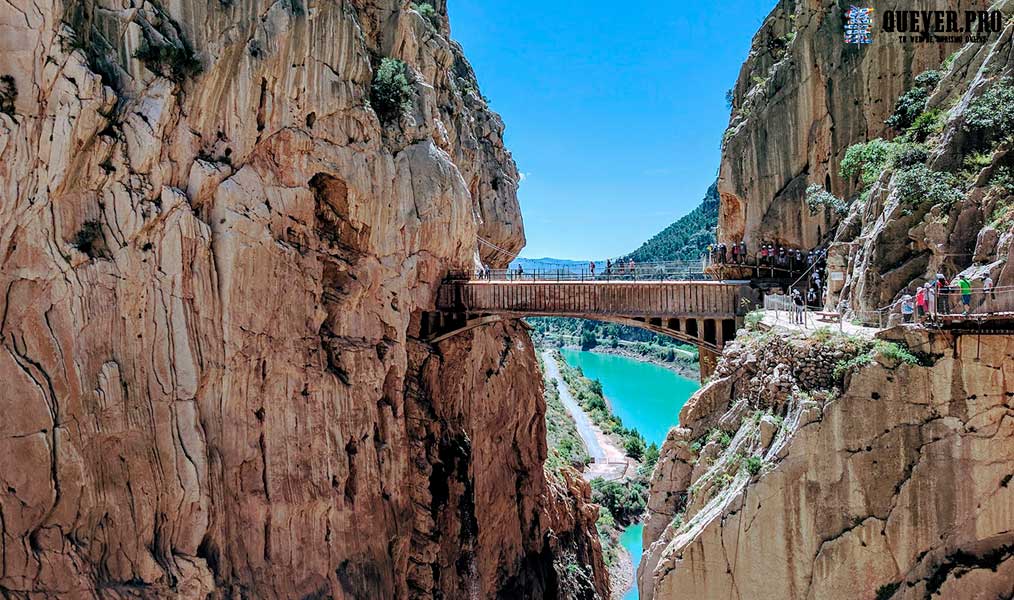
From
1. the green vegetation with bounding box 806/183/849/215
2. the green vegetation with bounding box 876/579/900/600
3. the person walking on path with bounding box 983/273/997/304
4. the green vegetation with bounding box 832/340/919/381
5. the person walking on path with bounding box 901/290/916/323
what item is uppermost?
the green vegetation with bounding box 806/183/849/215

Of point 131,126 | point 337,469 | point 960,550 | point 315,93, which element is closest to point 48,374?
Answer: point 131,126

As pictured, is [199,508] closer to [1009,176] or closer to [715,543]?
[715,543]

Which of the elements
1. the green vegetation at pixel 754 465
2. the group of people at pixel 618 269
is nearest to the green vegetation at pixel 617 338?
the group of people at pixel 618 269

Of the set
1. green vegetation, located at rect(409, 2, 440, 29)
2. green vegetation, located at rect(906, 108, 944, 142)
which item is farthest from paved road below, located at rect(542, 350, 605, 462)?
green vegetation, located at rect(906, 108, 944, 142)

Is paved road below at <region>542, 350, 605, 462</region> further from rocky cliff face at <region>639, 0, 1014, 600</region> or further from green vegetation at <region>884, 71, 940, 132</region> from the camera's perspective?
rocky cliff face at <region>639, 0, 1014, 600</region>

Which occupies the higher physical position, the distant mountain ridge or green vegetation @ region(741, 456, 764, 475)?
the distant mountain ridge

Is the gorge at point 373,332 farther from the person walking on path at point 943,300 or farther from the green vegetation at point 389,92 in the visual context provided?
the person walking on path at point 943,300

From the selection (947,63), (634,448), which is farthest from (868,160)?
(634,448)

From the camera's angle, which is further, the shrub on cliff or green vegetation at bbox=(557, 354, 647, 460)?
green vegetation at bbox=(557, 354, 647, 460)
